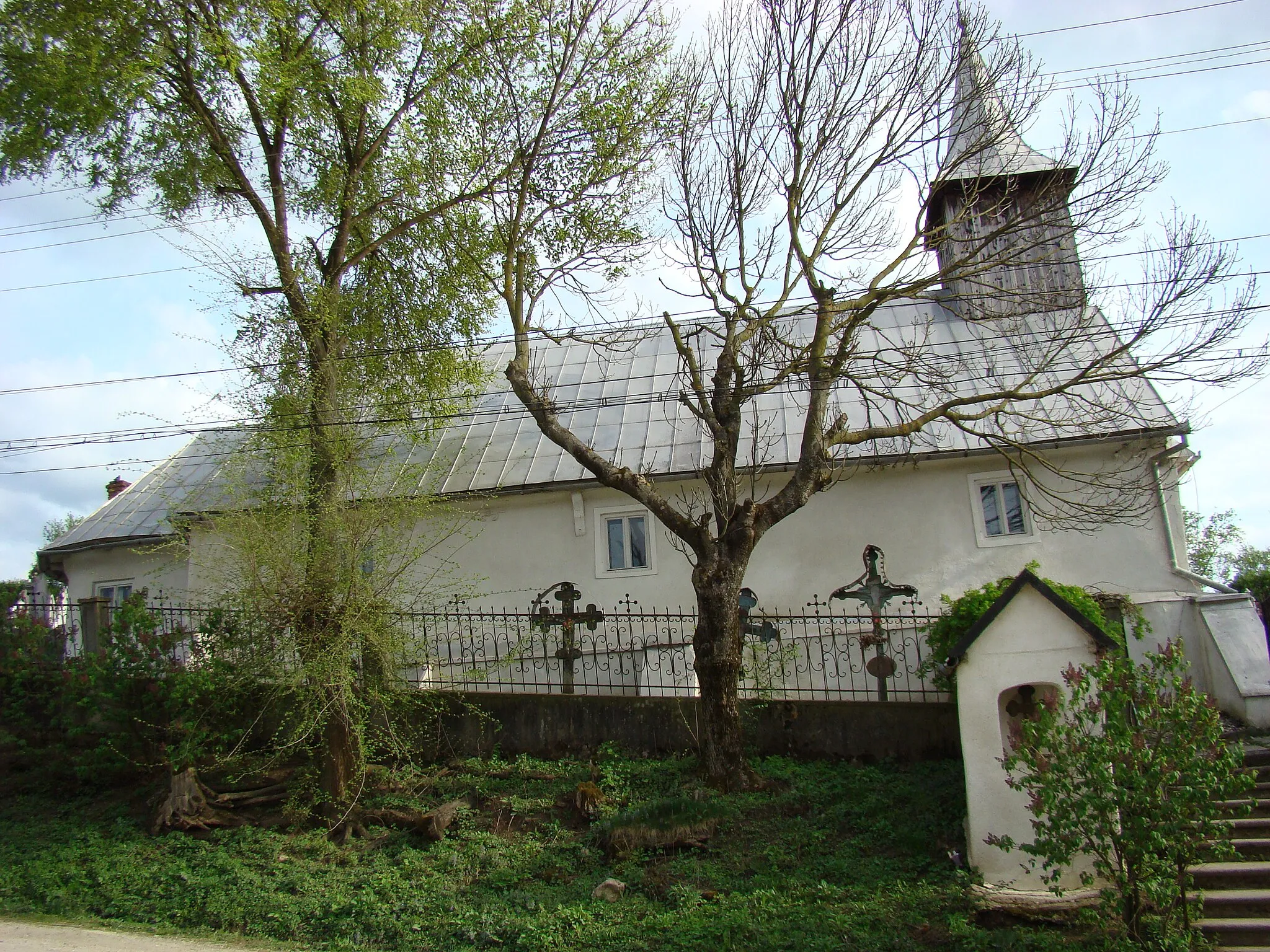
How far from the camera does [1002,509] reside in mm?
13406

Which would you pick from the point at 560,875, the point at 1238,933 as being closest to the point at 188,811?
the point at 560,875

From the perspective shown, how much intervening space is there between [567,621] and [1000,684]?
19.7ft

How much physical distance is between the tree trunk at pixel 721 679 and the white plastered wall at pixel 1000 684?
2.42 m

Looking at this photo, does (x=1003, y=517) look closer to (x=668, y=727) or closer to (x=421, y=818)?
(x=668, y=727)

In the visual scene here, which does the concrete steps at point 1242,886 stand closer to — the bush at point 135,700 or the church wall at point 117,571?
the bush at point 135,700

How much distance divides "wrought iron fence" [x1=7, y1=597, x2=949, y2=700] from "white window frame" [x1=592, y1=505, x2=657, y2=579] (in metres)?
0.58

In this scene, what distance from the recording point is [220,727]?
10.8 m

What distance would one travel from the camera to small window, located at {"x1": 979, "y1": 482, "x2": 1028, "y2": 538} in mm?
13328

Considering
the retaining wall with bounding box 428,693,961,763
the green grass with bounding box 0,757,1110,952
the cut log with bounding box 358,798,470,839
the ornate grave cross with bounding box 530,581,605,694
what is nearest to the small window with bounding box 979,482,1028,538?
the retaining wall with bounding box 428,693,961,763

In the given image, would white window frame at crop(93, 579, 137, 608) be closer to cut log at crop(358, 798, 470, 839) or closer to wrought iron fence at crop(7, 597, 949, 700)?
wrought iron fence at crop(7, 597, 949, 700)

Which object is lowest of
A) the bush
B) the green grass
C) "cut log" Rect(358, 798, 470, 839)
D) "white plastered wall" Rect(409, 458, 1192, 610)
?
the green grass

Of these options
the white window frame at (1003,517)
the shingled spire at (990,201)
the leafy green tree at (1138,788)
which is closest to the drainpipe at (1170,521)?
the white window frame at (1003,517)

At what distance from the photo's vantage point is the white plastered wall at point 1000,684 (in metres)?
7.74

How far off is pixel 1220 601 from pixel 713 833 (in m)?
6.83
